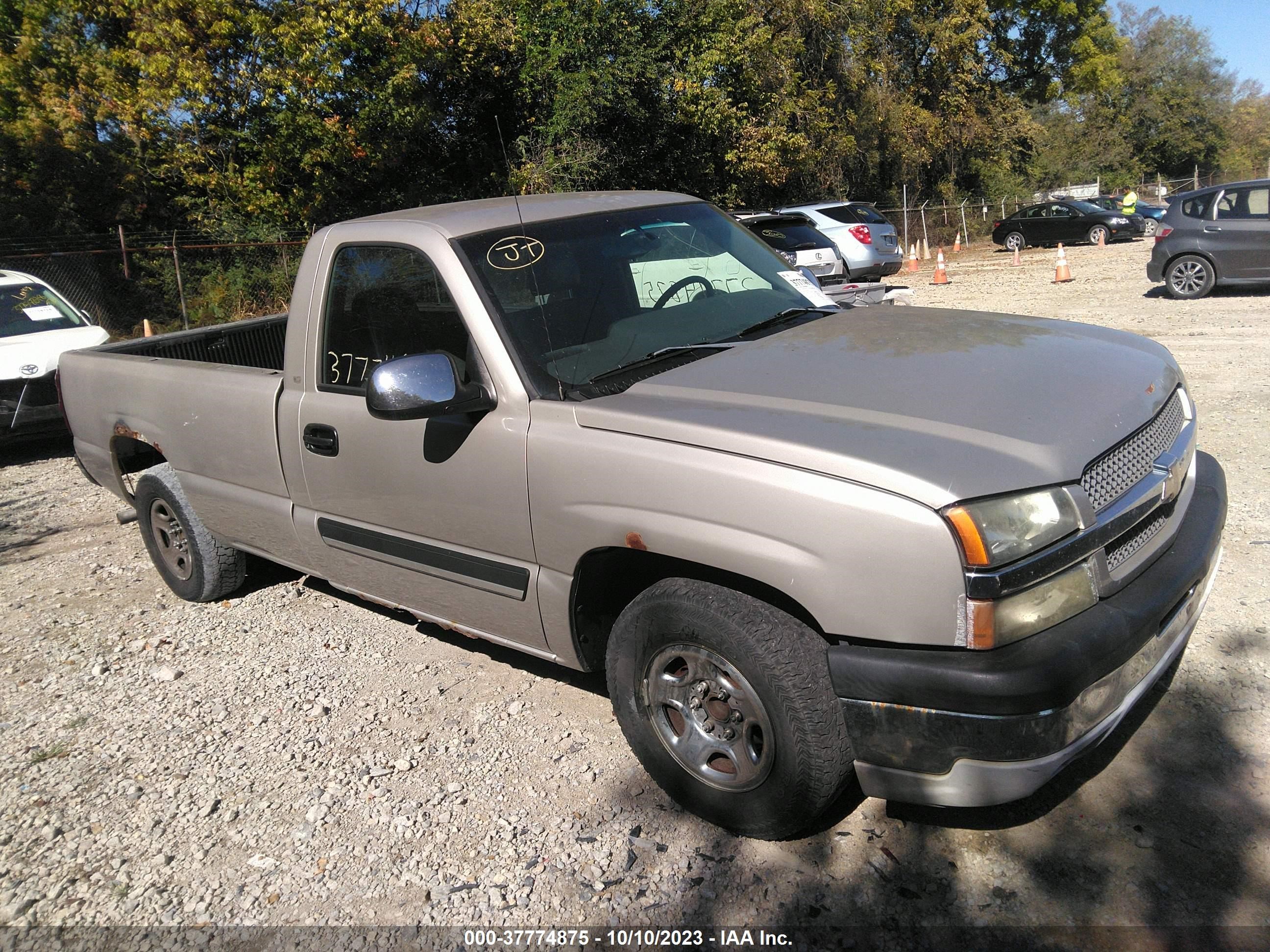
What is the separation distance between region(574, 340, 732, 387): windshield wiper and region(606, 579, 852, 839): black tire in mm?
757

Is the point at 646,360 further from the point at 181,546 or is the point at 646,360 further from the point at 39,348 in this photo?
the point at 39,348

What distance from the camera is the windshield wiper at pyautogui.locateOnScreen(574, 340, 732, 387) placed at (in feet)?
10.6

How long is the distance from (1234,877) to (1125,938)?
41cm

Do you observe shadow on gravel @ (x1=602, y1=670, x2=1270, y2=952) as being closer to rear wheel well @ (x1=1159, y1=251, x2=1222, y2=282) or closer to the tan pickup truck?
the tan pickup truck

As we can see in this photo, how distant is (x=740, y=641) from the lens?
104 inches

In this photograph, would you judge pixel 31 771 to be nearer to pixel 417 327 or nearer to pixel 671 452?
pixel 417 327

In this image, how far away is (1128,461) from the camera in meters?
2.78

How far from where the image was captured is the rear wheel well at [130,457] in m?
5.27

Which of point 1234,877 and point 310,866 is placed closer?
point 1234,877

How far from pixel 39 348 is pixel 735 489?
904cm

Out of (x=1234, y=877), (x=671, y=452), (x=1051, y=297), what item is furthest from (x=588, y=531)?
(x=1051, y=297)

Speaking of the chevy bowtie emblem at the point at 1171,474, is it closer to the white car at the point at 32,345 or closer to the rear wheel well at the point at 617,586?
the rear wheel well at the point at 617,586

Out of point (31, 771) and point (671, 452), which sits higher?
point (671, 452)

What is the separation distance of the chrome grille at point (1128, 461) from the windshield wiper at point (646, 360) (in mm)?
1296
